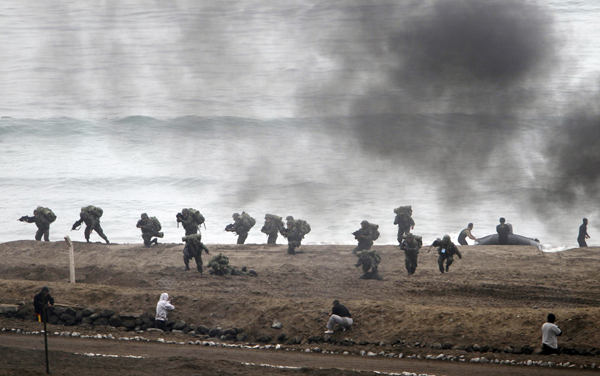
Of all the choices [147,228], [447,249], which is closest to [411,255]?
[447,249]

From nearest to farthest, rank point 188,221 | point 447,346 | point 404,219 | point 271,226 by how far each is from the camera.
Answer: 1. point 447,346
2. point 188,221
3. point 404,219
4. point 271,226

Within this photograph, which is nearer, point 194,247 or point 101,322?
point 101,322

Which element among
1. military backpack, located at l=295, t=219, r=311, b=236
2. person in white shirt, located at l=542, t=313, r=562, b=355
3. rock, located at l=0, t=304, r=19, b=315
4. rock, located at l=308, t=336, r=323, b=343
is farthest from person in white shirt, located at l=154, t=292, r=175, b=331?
person in white shirt, located at l=542, t=313, r=562, b=355

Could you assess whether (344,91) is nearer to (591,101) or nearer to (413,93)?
(413,93)

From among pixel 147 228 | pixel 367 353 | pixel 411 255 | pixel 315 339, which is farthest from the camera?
pixel 147 228

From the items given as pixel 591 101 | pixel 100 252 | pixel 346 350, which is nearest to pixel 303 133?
pixel 591 101

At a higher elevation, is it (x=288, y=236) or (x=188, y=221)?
(x=188, y=221)

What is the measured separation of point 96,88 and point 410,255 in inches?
2098

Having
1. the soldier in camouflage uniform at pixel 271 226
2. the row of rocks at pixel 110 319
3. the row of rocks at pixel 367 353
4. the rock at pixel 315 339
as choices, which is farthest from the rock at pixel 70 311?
the soldier in camouflage uniform at pixel 271 226

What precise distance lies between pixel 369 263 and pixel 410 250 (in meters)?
1.26

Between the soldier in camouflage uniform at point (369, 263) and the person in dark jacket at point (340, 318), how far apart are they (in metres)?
4.72

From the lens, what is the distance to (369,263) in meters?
19.0

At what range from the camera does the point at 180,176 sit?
157 ft

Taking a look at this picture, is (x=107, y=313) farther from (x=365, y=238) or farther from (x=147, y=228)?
(x=365, y=238)
